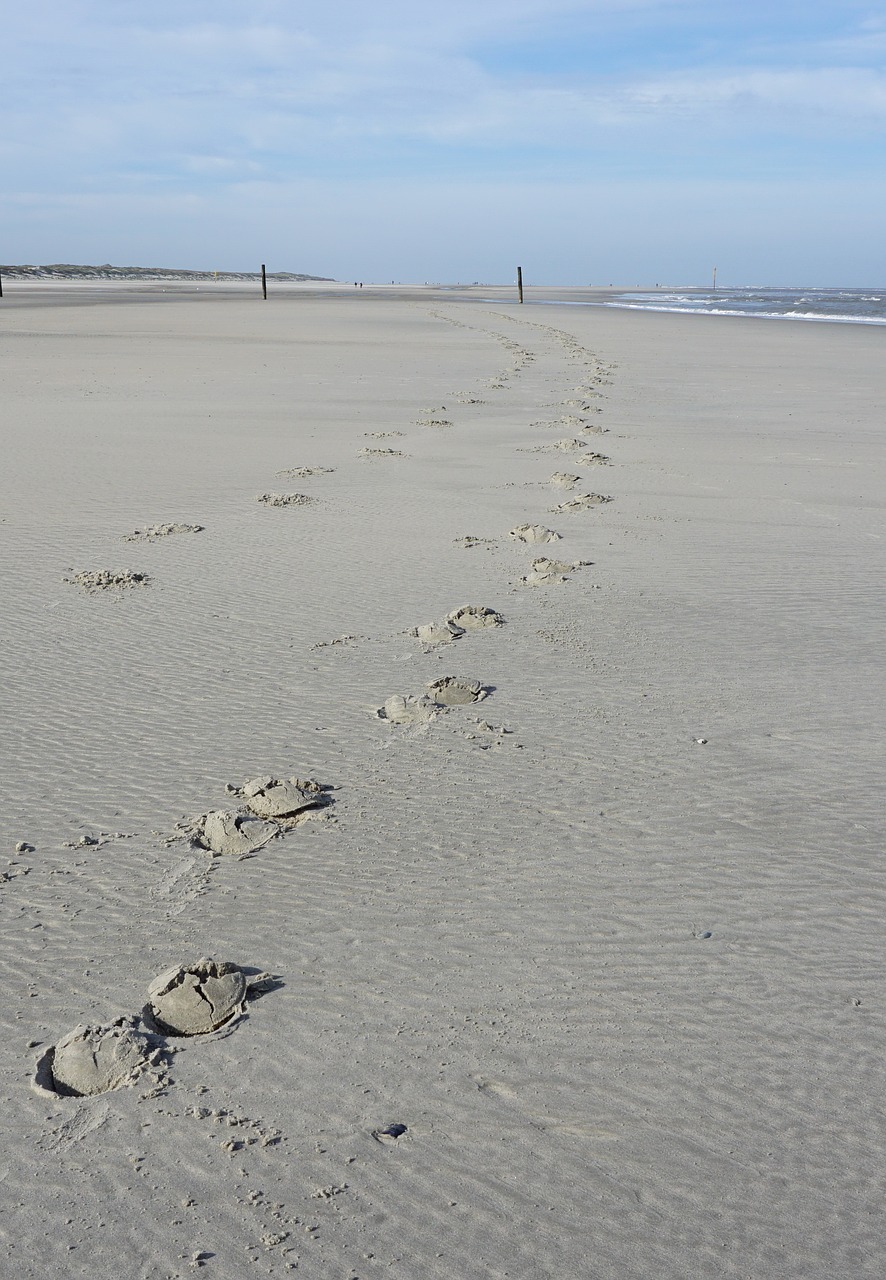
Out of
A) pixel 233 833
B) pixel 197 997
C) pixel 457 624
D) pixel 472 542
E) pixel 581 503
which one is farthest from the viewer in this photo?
pixel 581 503

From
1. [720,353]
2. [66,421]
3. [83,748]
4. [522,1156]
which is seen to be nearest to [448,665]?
[83,748]

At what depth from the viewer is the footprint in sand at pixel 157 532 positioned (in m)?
6.21

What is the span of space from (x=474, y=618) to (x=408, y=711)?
1.10m

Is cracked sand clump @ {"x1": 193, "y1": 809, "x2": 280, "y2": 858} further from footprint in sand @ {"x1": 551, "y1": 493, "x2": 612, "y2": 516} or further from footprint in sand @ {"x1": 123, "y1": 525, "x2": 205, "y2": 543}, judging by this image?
footprint in sand @ {"x1": 551, "y1": 493, "x2": 612, "y2": 516}

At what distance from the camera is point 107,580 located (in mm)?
5434

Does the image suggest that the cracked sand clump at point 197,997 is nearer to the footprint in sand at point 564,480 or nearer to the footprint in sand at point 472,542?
the footprint in sand at point 472,542

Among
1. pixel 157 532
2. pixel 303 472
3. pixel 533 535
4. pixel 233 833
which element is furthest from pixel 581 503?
pixel 233 833

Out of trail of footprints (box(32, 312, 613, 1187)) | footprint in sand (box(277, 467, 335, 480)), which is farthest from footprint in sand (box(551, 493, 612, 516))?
footprint in sand (box(277, 467, 335, 480))

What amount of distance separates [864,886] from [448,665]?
75.8 inches

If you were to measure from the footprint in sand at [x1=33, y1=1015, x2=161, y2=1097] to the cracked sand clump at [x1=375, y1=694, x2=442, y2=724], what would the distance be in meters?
1.72

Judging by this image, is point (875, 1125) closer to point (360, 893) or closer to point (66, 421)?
point (360, 893)

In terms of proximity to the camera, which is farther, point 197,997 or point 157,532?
point 157,532

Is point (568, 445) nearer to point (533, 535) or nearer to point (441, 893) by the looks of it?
point (533, 535)

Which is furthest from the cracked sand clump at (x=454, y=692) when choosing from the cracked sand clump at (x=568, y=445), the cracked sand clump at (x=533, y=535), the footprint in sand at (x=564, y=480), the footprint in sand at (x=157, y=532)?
the cracked sand clump at (x=568, y=445)
